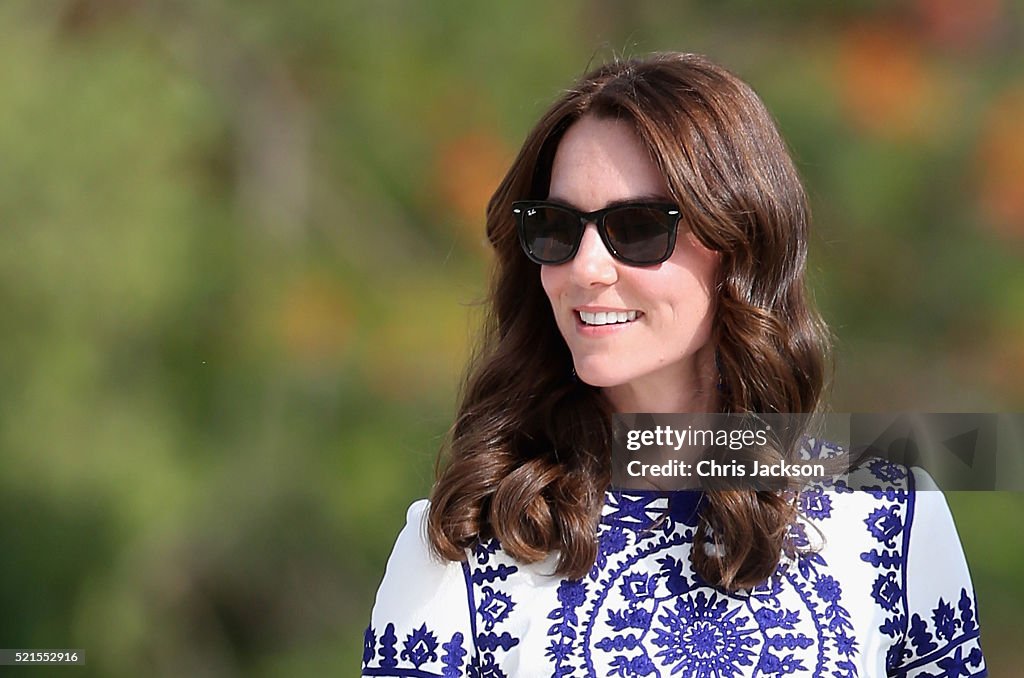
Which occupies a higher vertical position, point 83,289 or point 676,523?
point 83,289

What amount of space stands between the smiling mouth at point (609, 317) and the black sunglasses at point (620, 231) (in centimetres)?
5

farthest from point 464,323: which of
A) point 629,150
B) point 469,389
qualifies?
point 629,150

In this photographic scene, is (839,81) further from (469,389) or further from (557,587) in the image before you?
(557,587)

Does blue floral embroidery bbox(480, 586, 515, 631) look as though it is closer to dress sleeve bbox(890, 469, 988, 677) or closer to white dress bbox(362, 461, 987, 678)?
white dress bbox(362, 461, 987, 678)

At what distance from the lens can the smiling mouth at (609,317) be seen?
1.09 metres

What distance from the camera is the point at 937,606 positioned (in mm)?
1075

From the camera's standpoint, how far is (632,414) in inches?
45.8

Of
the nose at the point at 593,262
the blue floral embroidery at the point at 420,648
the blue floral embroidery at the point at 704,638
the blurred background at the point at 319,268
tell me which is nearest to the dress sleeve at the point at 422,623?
the blue floral embroidery at the point at 420,648

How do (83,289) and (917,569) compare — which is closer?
(917,569)

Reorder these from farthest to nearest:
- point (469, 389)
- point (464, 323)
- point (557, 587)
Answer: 1. point (464, 323)
2. point (469, 389)
3. point (557, 587)

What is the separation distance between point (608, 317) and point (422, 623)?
1.02 ft

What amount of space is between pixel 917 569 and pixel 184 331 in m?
1.65

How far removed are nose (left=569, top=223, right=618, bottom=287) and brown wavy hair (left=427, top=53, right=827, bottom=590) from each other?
0.25 ft

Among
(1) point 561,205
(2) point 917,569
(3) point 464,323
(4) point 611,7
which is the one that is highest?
(4) point 611,7
